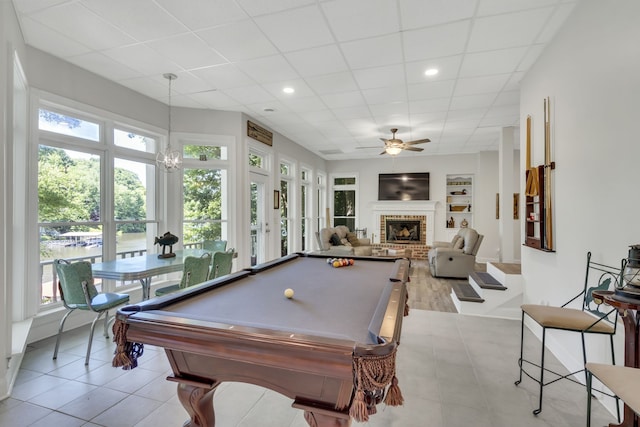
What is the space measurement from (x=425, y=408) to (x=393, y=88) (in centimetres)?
→ 363

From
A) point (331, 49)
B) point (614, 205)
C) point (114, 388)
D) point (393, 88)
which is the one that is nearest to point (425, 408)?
point (614, 205)

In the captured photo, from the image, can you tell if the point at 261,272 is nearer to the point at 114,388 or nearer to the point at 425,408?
the point at 114,388

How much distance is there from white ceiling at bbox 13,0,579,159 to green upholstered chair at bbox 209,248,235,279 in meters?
2.15

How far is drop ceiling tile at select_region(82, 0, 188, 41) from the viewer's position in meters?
2.42

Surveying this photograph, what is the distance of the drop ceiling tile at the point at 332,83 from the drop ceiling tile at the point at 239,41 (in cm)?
81

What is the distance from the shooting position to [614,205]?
76.9 inches

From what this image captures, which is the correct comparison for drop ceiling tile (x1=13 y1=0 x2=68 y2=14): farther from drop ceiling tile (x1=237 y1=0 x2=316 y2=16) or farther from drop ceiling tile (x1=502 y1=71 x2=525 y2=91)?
drop ceiling tile (x1=502 y1=71 x2=525 y2=91)

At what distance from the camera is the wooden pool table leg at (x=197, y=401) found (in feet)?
4.74

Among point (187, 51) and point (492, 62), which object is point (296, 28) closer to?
point (187, 51)

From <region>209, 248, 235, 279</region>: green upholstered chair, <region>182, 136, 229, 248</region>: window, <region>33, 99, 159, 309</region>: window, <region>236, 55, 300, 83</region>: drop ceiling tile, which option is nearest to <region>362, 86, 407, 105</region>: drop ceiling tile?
<region>236, 55, 300, 83</region>: drop ceiling tile

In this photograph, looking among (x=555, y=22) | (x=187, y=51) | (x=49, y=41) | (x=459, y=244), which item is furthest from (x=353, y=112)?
(x=49, y=41)

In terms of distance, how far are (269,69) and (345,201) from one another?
654 centimetres

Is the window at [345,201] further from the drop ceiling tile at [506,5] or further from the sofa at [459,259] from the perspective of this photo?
the drop ceiling tile at [506,5]

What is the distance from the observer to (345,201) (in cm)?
979
